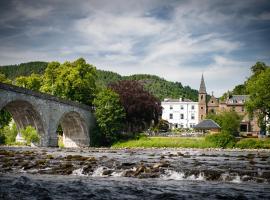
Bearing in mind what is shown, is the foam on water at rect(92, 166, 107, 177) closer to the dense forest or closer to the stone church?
the stone church

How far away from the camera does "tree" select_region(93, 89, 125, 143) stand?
57.2 m

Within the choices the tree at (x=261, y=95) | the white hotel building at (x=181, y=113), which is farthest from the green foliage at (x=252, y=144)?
the white hotel building at (x=181, y=113)

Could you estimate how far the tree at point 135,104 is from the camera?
6203 centimetres

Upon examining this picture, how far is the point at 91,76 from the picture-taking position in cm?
6356

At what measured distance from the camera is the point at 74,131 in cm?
6197

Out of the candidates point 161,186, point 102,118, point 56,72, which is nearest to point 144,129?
point 102,118

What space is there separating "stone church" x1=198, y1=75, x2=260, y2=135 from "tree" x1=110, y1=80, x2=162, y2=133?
19.4m

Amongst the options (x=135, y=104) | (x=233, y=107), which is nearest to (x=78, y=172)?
(x=135, y=104)

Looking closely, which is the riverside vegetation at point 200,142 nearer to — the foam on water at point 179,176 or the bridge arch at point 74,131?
the bridge arch at point 74,131

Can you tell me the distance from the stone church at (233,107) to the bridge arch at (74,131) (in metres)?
31.0

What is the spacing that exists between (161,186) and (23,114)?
34.1 m

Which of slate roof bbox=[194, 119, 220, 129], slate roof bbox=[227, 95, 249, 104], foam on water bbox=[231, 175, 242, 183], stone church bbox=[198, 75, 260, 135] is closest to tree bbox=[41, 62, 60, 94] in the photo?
slate roof bbox=[194, 119, 220, 129]

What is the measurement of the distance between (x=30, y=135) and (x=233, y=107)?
170 ft

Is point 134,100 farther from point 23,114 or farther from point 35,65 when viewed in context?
point 35,65
